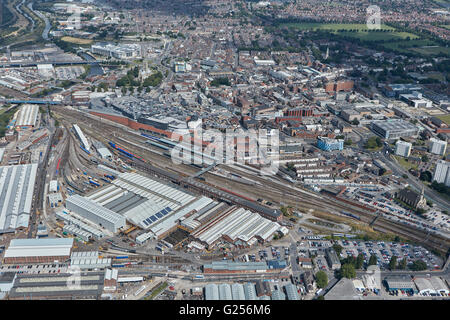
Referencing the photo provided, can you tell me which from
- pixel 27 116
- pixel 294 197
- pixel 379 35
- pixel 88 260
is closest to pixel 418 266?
pixel 294 197

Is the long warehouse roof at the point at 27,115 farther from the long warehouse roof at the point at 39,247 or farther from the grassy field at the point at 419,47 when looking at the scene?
the grassy field at the point at 419,47

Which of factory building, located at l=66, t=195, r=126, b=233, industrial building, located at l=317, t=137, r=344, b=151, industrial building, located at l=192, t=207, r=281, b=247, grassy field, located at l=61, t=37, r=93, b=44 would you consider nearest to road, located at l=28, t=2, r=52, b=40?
grassy field, located at l=61, t=37, r=93, b=44

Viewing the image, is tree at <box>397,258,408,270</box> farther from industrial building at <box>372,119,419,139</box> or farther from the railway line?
industrial building at <box>372,119,419,139</box>

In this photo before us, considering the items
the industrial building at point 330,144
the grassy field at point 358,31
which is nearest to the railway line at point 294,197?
the industrial building at point 330,144

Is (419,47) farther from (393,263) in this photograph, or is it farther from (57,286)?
(57,286)

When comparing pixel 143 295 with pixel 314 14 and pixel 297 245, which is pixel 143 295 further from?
pixel 314 14

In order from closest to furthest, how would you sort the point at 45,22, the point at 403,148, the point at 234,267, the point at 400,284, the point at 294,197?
the point at 400,284 < the point at 234,267 < the point at 294,197 < the point at 403,148 < the point at 45,22
